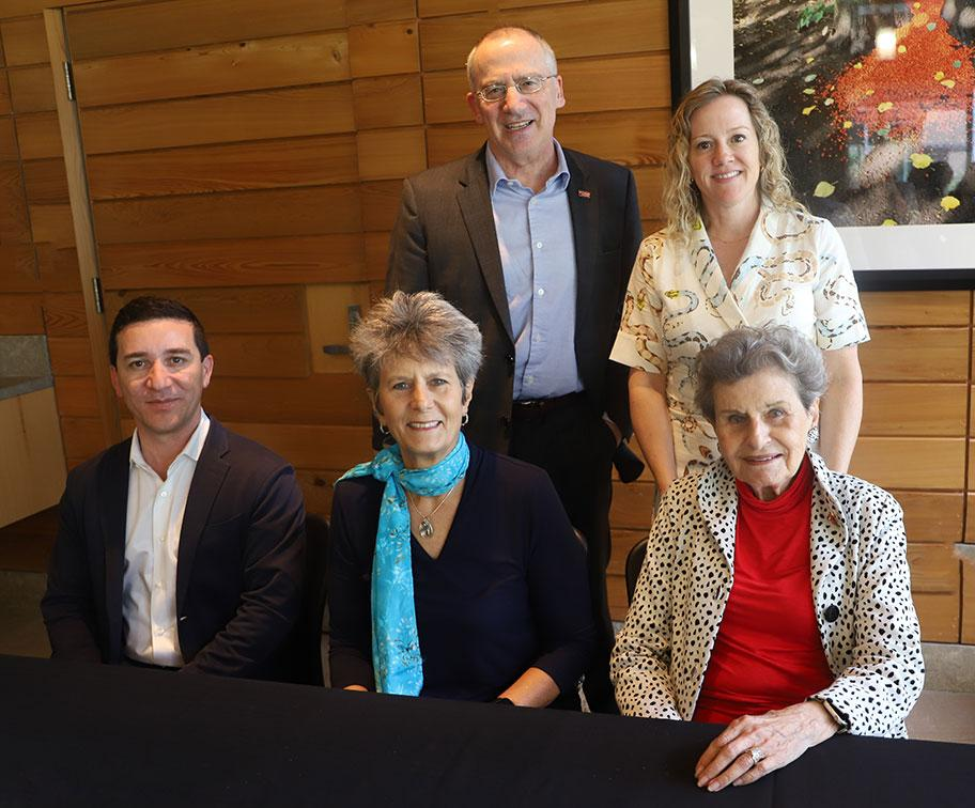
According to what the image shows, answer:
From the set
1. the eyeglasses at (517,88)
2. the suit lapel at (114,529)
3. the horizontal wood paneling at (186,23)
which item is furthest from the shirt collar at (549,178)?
the horizontal wood paneling at (186,23)

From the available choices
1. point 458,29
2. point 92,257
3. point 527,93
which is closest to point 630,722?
point 527,93

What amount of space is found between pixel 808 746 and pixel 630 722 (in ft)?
0.74

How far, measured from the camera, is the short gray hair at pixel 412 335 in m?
1.83

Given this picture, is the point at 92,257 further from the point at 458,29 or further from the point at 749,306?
the point at 749,306

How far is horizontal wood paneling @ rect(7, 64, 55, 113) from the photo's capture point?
368 cm

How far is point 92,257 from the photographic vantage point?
380 centimetres

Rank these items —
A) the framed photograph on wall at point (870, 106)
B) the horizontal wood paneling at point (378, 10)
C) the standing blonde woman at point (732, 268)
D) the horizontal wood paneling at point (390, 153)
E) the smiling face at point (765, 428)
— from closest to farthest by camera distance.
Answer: the smiling face at point (765, 428) < the standing blonde woman at point (732, 268) < the framed photograph on wall at point (870, 106) < the horizontal wood paneling at point (378, 10) < the horizontal wood paneling at point (390, 153)

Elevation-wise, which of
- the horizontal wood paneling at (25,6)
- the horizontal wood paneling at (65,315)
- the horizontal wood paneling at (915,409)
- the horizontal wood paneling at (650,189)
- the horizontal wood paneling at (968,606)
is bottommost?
the horizontal wood paneling at (968,606)

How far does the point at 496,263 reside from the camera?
239cm

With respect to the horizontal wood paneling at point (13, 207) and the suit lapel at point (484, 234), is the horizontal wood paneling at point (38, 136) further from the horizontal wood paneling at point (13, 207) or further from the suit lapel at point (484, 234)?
the suit lapel at point (484, 234)

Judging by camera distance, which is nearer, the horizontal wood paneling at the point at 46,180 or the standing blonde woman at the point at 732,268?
the standing blonde woman at the point at 732,268

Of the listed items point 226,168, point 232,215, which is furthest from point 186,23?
point 232,215

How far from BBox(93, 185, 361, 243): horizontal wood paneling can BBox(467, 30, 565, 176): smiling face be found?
1137 mm

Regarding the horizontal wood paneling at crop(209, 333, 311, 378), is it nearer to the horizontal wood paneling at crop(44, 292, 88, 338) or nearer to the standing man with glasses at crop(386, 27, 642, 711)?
the horizontal wood paneling at crop(44, 292, 88, 338)
